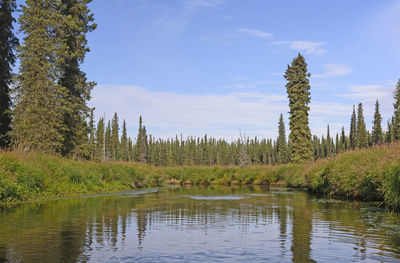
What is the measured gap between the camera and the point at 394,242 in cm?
818

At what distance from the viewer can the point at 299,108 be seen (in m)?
55.3

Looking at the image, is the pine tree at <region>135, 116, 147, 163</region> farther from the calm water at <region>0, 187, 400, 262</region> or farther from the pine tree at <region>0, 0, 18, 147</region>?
the calm water at <region>0, 187, 400, 262</region>

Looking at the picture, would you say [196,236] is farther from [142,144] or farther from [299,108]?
[142,144]

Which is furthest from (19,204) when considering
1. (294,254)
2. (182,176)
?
(182,176)

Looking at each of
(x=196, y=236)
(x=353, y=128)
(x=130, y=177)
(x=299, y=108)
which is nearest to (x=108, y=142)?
(x=299, y=108)

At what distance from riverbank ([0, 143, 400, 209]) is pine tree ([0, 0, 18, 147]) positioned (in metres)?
10.1

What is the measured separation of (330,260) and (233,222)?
5.21 metres

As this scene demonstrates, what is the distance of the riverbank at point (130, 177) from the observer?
1569 centimetres

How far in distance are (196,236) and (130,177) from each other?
2383 centimetres

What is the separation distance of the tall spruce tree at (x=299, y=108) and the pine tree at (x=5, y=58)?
3752 centimetres

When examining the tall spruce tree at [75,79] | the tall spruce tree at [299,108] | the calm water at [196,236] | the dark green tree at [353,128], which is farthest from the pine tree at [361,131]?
the calm water at [196,236]

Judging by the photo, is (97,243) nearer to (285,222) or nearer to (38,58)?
(285,222)

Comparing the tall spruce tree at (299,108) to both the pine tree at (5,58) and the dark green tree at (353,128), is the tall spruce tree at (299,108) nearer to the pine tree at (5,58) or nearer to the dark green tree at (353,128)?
the pine tree at (5,58)

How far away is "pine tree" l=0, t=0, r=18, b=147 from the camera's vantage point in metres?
31.5
